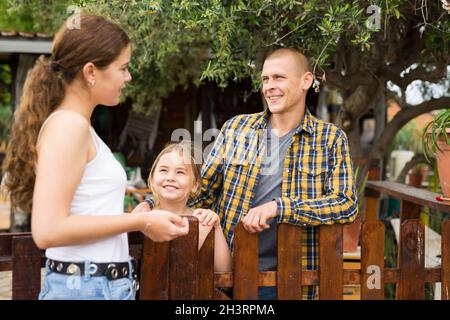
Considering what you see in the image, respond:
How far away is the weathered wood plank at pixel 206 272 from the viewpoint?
214cm

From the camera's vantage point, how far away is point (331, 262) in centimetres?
225

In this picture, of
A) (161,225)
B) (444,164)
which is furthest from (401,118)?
(161,225)

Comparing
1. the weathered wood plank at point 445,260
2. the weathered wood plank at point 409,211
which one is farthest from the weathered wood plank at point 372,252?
the weathered wood plank at point 409,211

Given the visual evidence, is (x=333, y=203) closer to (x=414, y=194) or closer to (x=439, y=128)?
(x=439, y=128)

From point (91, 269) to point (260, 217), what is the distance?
2.38ft

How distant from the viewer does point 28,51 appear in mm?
7891

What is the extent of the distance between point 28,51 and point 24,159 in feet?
22.3

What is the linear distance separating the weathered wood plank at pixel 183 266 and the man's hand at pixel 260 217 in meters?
0.20

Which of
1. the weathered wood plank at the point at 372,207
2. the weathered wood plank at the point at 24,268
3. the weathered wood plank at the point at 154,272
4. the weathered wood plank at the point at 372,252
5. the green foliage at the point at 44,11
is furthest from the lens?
the green foliage at the point at 44,11

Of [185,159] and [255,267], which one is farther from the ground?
[185,159]

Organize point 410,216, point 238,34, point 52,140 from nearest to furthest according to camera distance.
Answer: point 52,140 < point 238,34 < point 410,216

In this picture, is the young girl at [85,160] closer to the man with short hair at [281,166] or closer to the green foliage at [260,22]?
the man with short hair at [281,166]
